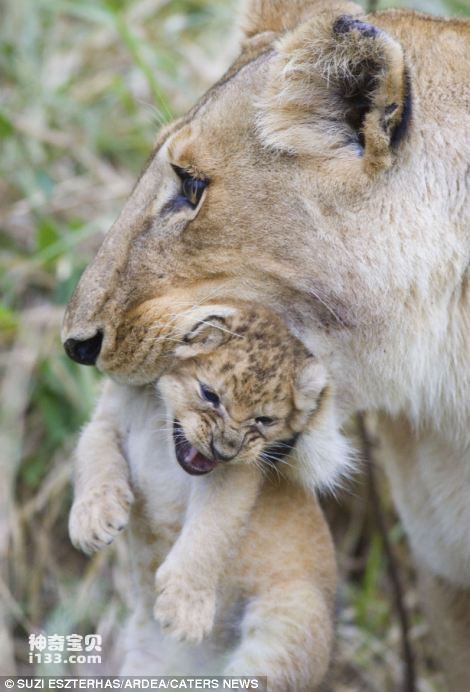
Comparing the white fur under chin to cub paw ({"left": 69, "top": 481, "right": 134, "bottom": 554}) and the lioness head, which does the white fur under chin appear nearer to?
the lioness head

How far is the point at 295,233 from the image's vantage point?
2.68m

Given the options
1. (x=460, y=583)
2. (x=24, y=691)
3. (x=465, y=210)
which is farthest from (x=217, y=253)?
(x=24, y=691)

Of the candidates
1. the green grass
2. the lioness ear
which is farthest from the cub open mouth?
the lioness ear

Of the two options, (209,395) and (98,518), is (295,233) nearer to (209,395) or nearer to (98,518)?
(209,395)

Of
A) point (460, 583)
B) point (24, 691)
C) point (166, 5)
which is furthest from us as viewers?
point (166, 5)

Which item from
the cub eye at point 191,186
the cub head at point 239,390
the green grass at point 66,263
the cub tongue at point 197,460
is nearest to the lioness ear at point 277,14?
the green grass at point 66,263

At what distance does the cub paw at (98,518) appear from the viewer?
107 inches

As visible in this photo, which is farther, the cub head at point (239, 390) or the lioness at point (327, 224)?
the lioness at point (327, 224)

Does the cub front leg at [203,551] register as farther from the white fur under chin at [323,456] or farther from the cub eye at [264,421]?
the cub eye at [264,421]

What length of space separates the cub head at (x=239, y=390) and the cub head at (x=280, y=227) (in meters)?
0.08

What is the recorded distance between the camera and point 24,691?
3.60 m

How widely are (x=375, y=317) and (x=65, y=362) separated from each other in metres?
2.04

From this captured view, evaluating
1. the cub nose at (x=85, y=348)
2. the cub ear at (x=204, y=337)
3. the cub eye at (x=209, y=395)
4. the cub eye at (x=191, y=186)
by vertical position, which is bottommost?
the cub eye at (x=209, y=395)

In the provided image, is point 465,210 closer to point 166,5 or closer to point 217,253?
point 217,253
